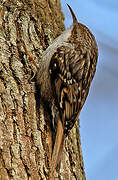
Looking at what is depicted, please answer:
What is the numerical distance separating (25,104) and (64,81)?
435 mm

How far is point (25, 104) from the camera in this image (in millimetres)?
1947

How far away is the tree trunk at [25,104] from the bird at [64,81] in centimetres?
8

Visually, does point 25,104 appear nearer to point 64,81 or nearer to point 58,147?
point 58,147

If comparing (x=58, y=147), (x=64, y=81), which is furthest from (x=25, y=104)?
(x=64, y=81)

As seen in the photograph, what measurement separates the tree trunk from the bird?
8 cm

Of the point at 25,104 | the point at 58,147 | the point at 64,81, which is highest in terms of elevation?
the point at 64,81

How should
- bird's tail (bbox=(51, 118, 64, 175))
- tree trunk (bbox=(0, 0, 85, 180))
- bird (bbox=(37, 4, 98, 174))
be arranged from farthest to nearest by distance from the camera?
bird (bbox=(37, 4, 98, 174)) < bird's tail (bbox=(51, 118, 64, 175)) < tree trunk (bbox=(0, 0, 85, 180))

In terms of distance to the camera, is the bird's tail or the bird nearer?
the bird's tail

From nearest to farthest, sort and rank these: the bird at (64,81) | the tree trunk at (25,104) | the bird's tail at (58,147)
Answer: the tree trunk at (25,104)
the bird's tail at (58,147)
the bird at (64,81)

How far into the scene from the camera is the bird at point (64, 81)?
2.15 metres

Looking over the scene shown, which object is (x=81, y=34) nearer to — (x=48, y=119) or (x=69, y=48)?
(x=69, y=48)

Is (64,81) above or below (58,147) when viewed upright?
above

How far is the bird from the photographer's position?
84.5 inches

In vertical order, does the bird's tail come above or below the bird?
→ below
